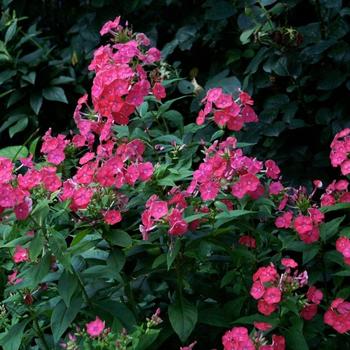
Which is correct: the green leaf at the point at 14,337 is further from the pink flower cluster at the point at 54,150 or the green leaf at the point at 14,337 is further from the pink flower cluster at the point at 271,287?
the pink flower cluster at the point at 271,287

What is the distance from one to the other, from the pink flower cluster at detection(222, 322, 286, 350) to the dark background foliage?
144 centimetres

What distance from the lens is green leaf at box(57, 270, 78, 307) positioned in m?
2.46

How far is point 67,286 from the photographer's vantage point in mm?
2502

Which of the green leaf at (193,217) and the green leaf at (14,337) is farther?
the green leaf at (14,337)

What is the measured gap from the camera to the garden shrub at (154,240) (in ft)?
8.00

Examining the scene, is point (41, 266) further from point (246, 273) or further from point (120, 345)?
point (246, 273)

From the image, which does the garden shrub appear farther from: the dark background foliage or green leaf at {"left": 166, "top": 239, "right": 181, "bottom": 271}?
the dark background foliage

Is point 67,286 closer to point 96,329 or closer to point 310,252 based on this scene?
point 96,329

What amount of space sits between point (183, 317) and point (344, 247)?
1.75 feet

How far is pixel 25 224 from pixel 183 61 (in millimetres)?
2196

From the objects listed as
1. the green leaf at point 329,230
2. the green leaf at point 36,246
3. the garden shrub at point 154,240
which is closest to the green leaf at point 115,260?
the garden shrub at point 154,240

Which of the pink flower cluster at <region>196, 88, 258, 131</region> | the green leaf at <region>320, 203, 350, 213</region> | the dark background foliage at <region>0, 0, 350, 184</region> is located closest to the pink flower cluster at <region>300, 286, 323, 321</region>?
the green leaf at <region>320, 203, 350, 213</region>

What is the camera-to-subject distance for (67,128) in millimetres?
4578

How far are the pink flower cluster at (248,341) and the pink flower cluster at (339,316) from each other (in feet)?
0.71
